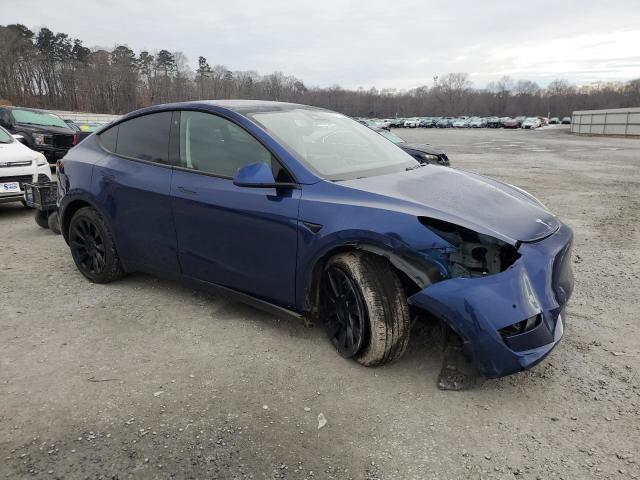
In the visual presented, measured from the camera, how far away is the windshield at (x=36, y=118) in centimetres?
1211

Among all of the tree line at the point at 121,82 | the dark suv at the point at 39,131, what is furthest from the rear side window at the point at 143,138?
the tree line at the point at 121,82

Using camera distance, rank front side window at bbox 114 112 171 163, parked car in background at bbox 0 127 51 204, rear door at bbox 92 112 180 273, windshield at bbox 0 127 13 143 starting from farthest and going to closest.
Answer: windshield at bbox 0 127 13 143 → parked car in background at bbox 0 127 51 204 → front side window at bbox 114 112 171 163 → rear door at bbox 92 112 180 273

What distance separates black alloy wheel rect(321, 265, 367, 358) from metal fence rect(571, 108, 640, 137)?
36552 millimetres

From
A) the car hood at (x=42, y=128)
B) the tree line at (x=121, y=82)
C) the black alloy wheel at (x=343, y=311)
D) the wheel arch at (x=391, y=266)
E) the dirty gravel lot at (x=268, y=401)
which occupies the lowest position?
the dirty gravel lot at (x=268, y=401)

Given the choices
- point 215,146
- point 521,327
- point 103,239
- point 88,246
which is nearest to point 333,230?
point 521,327

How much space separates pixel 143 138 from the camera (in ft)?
12.9

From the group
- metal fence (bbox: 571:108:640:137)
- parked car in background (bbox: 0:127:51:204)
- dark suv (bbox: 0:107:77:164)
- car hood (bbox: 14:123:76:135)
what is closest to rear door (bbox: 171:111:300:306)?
parked car in background (bbox: 0:127:51:204)

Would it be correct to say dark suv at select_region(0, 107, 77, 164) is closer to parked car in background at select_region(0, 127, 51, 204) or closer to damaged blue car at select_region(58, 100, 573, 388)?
parked car in background at select_region(0, 127, 51, 204)

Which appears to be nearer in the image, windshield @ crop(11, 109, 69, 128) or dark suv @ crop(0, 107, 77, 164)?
dark suv @ crop(0, 107, 77, 164)

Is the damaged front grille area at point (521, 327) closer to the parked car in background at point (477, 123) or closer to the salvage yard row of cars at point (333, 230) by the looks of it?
the salvage yard row of cars at point (333, 230)

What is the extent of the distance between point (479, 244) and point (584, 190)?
8948 mm

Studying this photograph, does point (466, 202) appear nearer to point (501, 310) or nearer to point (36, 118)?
point (501, 310)

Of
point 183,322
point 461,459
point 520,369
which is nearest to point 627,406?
point 520,369

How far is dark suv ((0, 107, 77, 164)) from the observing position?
11.5 m
